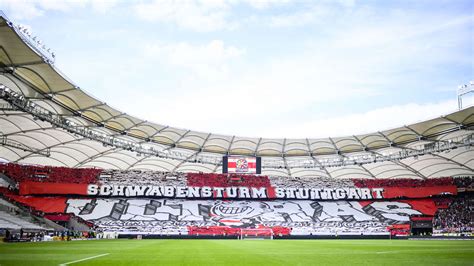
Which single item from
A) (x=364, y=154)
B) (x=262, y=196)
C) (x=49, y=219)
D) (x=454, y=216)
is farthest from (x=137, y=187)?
(x=454, y=216)

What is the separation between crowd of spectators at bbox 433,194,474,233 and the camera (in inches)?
1996

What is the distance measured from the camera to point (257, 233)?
47531 mm

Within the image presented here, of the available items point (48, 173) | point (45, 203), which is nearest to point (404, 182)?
point (45, 203)

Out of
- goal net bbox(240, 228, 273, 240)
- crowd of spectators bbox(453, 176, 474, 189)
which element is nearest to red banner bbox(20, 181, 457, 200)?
crowd of spectators bbox(453, 176, 474, 189)

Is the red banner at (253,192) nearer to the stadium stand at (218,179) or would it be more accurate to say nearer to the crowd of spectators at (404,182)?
the stadium stand at (218,179)

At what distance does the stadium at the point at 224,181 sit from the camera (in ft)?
143

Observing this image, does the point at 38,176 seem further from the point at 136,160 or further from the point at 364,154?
the point at 364,154

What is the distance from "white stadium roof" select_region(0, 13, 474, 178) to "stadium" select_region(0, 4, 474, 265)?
0.19 metres

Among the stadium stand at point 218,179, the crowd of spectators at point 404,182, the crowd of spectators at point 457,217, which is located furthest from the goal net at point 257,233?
the crowd of spectators at point 457,217

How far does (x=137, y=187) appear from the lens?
55312 mm

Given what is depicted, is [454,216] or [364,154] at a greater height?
[364,154]

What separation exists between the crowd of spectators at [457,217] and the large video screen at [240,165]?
80.5 feet

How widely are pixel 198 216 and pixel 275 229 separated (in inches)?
402

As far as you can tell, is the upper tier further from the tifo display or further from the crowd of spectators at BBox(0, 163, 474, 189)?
the tifo display
